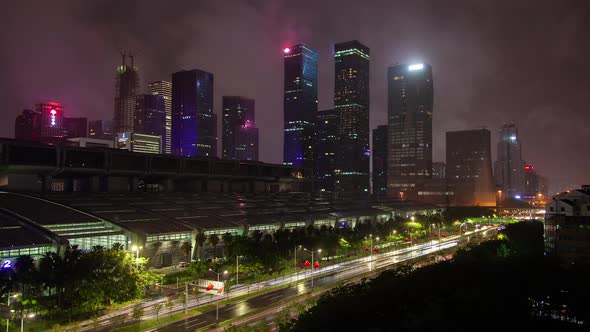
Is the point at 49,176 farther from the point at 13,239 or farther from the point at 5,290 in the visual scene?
the point at 5,290

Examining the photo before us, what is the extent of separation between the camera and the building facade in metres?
103

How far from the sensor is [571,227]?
10550 cm

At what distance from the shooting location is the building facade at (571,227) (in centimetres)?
10262

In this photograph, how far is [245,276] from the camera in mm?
91625

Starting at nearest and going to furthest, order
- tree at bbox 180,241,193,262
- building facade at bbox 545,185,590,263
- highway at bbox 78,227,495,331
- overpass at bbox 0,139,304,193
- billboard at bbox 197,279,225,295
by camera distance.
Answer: highway at bbox 78,227,495,331
billboard at bbox 197,279,225,295
tree at bbox 180,241,193,262
building facade at bbox 545,185,590,263
overpass at bbox 0,139,304,193

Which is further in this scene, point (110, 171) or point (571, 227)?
point (110, 171)

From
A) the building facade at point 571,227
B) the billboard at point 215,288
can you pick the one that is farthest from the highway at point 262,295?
the building facade at point 571,227

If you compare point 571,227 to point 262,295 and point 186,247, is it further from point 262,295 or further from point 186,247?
point 186,247

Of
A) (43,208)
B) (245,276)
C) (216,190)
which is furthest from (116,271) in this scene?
(216,190)

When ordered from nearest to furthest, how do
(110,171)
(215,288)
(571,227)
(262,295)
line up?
(215,288) → (262,295) → (571,227) → (110,171)

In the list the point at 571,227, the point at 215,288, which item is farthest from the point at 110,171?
the point at 571,227

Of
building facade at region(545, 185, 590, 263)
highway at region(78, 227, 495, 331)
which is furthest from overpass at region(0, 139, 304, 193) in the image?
building facade at region(545, 185, 590, 263)

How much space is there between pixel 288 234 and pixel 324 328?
72.2 metres

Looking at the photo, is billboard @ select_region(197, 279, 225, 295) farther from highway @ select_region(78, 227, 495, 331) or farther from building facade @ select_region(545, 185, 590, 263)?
building facade @ select_region(545, 185, 590, 263)
